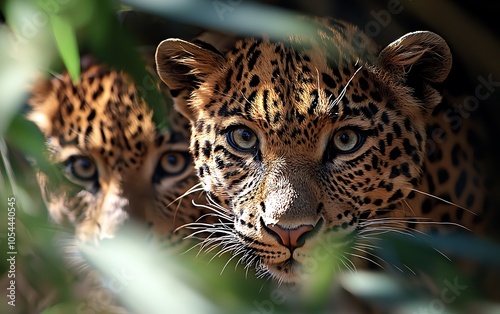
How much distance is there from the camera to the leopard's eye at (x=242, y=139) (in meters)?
2.04

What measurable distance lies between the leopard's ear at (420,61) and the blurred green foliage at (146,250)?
253 mm

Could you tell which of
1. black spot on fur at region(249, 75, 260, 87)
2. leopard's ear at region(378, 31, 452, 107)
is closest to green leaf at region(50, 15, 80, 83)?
black spot on fur at region(249, 75, 260, 87)

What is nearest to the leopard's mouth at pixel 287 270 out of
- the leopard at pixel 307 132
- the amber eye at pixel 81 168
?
the leopard at pixel 307 132

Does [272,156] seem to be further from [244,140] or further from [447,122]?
[447,122]

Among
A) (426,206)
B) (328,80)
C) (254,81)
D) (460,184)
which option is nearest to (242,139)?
(254,81)

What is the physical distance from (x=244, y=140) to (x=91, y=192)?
631mm

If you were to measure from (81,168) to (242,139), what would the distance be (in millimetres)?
614

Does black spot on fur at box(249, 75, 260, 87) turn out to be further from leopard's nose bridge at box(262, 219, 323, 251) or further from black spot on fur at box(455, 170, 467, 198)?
black spot on fur at box(455, 170, 467, 198)

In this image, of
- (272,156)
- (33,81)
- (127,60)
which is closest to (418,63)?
(272,156)

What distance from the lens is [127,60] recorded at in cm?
213

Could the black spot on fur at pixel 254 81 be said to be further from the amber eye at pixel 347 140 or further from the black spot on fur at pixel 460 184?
the black spot on fur at pixel 460 184

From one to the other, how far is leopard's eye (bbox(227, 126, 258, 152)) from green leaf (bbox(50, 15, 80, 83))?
1.32 ft

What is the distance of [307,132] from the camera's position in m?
2.00

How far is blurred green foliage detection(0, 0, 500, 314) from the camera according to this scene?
207 centimetres
